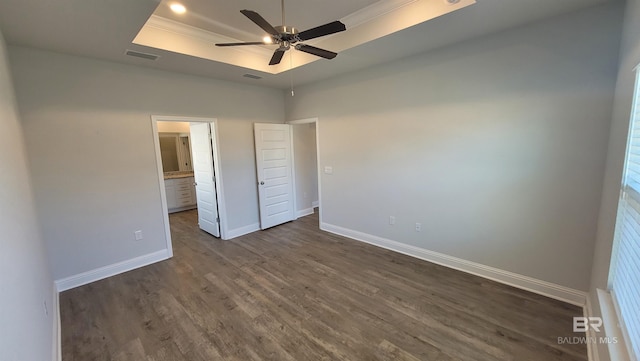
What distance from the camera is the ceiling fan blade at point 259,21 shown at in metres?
1.75

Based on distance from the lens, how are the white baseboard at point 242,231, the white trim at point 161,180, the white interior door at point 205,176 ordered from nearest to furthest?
the white trim at point 161,180, the white interior door at point 205,176, the white baseboard at point 242,231

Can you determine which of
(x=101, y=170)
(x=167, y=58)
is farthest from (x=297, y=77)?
(x=101, y=170)

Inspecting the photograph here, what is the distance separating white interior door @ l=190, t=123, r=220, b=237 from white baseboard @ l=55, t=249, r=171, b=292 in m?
1.05

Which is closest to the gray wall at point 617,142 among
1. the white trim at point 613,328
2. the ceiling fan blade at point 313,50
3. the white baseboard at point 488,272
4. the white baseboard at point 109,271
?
the white trim at point 613,328

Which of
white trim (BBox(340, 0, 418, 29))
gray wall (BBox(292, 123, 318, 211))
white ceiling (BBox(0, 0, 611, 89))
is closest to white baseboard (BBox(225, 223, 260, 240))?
gray wall (BBox(292, 123, 318, 211))

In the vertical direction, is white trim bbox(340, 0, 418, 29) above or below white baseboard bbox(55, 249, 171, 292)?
above

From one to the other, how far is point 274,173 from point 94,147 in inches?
110

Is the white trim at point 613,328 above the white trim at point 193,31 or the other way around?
the other way around

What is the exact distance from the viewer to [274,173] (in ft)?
17.2

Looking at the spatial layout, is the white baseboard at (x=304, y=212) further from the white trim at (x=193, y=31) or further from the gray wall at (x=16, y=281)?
the gray wall at (x=16, y=281)

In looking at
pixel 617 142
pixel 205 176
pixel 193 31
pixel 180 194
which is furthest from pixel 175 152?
pixel 617 142

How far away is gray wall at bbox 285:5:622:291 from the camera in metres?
2.41

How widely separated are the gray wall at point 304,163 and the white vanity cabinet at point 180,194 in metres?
3.12

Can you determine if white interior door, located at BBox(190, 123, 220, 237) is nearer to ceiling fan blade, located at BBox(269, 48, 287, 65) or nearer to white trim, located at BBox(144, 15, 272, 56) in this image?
white trim, located at BBox(144, 15, 272, 56)
